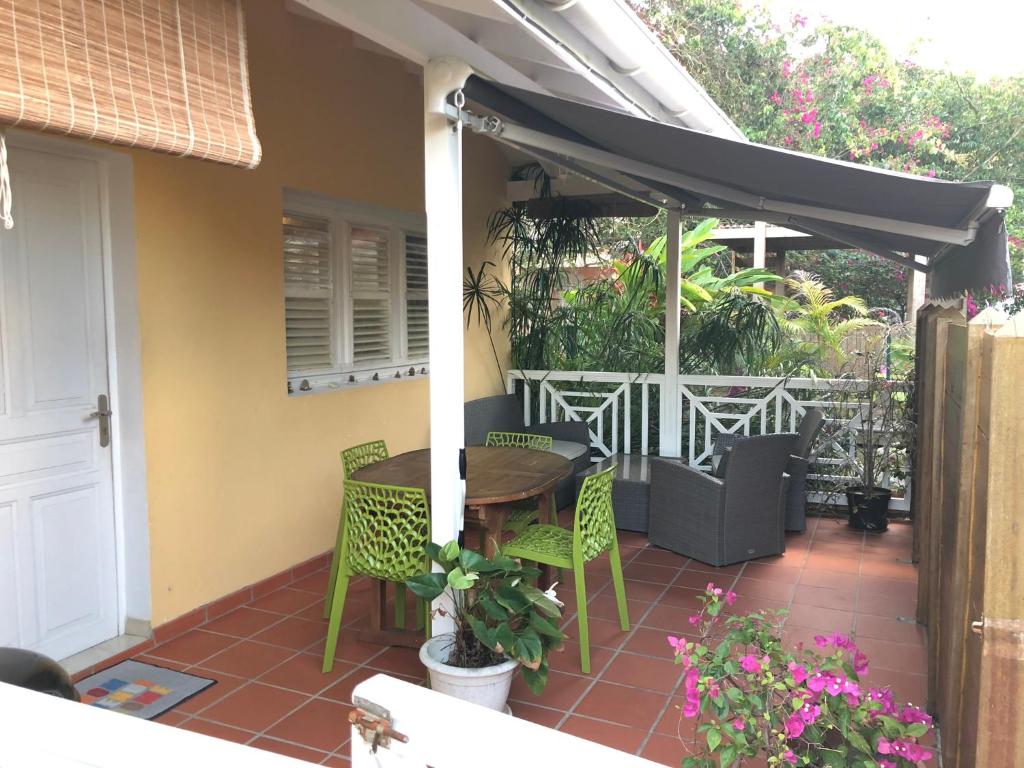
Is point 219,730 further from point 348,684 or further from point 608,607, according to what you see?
point 608,607

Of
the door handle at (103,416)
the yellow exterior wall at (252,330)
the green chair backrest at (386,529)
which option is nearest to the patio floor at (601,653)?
the yellow exterior wall at (252,330)

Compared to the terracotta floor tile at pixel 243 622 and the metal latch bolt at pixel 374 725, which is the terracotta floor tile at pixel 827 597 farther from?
the metal latch bolt at pixel 374 725

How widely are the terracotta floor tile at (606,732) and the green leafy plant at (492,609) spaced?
29 centimetres

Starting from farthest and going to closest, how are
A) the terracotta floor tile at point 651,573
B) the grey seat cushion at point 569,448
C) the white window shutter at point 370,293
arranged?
the grey seat cushion at point 569,448 → the white window shutter at point 370,293 → the terracotta floor tile at point 651,573

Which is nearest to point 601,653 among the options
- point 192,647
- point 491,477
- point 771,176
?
point 491,477

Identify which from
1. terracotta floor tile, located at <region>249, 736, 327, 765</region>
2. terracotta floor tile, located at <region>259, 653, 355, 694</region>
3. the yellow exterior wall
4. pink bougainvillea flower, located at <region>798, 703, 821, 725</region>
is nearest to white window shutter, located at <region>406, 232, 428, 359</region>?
the yellow exterior wall

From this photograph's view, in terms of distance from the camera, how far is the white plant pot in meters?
3.04

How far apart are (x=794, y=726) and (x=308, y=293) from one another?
3.96 meters

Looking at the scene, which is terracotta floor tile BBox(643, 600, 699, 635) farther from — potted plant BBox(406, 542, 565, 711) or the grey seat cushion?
the grey seat cushion

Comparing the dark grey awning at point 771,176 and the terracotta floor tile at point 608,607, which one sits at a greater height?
the dark grey awning at point 771,176

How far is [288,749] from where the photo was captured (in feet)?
9.99

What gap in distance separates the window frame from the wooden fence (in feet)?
12.0

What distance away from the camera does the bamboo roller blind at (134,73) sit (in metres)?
1.86

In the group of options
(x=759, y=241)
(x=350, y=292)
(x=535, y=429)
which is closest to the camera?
(x=350, y=292)
